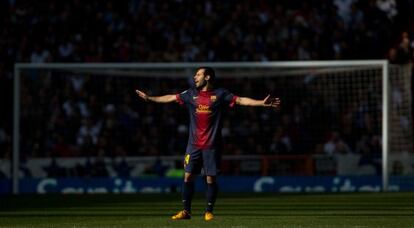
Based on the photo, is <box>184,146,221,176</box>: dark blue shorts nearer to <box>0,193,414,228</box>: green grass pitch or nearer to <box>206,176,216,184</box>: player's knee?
<box>206,176,216,184</box>: player's knee

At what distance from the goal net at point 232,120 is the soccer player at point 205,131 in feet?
39.9

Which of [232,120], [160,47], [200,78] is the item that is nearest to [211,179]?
[200,78]

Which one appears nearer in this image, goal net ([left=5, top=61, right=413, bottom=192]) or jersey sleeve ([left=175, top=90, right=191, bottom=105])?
jersey sleeve ([left=175, top=90, right=191, bottom=105])

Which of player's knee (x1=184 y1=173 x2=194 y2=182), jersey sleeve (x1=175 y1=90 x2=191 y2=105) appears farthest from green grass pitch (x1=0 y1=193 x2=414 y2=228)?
jersey sleeve (x1=175 y1=90 x2=191 y2=105)

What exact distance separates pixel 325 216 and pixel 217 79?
569 inches

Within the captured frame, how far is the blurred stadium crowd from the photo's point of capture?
29.1 m

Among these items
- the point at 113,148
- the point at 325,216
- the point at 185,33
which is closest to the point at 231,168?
the point at 113,148

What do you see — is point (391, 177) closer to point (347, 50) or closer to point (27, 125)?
point (347, 50)

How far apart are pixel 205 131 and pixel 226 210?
3090 mm

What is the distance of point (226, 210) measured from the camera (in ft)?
60.6

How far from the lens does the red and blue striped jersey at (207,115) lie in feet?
51.5

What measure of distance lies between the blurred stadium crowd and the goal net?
0.04 meters

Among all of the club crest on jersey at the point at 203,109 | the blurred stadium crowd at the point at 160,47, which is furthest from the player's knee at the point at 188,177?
the blurred stadium crowd at the point at 160,47

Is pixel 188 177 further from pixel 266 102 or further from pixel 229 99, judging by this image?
pixel 266 102
